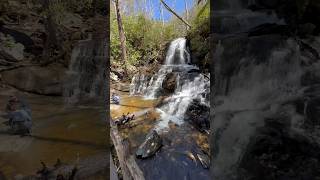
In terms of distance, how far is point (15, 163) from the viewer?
2.65m

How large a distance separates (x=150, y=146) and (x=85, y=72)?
4227 millimetres

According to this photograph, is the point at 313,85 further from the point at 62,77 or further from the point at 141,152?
the point at 141,152

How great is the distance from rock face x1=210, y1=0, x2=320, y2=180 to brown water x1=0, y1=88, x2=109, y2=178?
907 mm

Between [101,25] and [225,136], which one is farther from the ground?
[101,25]

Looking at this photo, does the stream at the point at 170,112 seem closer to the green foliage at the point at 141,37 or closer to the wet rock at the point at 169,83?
the wet rock at the point at 169,83

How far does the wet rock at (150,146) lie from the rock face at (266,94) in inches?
166

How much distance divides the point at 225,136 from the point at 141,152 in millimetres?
4314

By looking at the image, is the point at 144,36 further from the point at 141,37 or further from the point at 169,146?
the point at 169,146

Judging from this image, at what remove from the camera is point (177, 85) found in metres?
9.70

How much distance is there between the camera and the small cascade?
9.46ft

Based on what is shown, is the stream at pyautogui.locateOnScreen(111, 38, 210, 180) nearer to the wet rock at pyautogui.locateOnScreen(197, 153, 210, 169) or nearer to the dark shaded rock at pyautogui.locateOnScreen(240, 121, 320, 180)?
the wet rock at pyautogui.locateOnScreen(197, 153, 210, 169)

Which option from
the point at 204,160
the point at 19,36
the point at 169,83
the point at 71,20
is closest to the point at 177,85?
the point at 169,83

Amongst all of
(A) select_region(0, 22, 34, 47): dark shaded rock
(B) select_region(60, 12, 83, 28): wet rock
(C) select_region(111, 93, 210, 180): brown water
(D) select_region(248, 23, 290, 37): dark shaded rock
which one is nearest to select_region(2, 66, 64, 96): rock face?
(A) select_region(0, 22, 34, 47): dark shaded rock

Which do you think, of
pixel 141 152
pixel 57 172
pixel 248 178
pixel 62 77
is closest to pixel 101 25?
pixel 62 77
